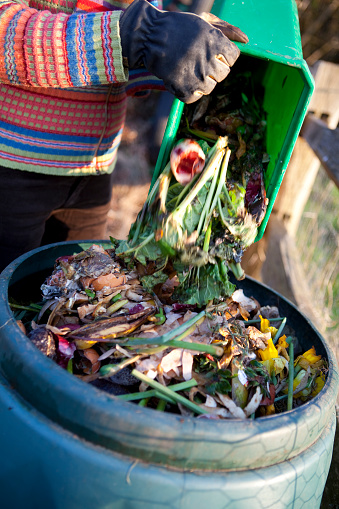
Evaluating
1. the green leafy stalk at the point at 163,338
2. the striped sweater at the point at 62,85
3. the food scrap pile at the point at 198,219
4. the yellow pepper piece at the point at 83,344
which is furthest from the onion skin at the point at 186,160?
the yellow pepper piece at the point at 83,344

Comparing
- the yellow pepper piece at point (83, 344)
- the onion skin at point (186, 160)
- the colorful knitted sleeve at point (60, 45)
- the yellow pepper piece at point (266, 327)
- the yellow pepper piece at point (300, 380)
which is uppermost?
the colorful knitted sleeve at point (60, 45)

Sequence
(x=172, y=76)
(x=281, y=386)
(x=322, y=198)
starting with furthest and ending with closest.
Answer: (x=322, y=198) → (x=281, y=386) → (x=172, y=76)

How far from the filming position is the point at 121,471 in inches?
36.9

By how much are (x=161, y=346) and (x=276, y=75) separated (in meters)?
1.18

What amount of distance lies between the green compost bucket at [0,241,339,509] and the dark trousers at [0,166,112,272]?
0.77m

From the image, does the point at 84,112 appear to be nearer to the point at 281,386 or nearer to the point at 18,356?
the point at 18,356

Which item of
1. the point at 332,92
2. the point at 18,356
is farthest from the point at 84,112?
the point at 332,92

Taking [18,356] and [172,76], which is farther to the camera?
[172,76]

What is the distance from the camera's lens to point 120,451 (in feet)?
3.15

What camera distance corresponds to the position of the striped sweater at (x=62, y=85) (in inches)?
52.6

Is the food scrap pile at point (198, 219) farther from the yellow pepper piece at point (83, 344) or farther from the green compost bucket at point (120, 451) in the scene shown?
the green compost bucket at point (120, 451)

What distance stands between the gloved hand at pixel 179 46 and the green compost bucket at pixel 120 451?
814 mm

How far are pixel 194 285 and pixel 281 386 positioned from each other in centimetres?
40

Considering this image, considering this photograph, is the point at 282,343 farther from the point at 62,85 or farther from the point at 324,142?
the point at 324,142
